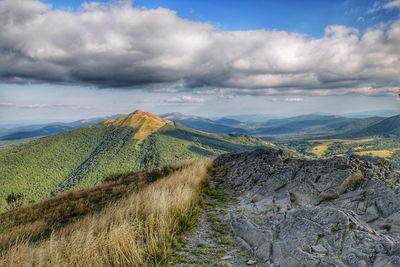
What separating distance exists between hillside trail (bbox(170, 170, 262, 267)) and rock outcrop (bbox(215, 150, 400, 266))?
29 cm

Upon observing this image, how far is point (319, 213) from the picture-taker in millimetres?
7504

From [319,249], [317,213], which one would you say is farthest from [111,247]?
[317,213]

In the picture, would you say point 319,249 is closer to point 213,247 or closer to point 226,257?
point 226,257

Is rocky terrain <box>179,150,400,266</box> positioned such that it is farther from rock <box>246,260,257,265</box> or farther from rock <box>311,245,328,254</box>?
rock <box>246,260,257,265</box>

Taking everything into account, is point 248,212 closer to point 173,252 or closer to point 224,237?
point 224,237

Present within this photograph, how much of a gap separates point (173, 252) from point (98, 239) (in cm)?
183

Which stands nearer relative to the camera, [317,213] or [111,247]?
[111,247]

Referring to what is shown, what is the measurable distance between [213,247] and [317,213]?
2.95m

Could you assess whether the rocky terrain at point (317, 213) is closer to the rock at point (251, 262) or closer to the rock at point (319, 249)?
the rock at point (319, 249)

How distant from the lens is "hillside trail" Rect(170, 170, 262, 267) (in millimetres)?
6578

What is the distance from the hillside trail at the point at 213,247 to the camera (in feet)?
21.6

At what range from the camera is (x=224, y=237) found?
8344mm

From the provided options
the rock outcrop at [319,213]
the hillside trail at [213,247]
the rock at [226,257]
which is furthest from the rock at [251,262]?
the rock at [226,257]

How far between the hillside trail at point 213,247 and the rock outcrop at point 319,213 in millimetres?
291
